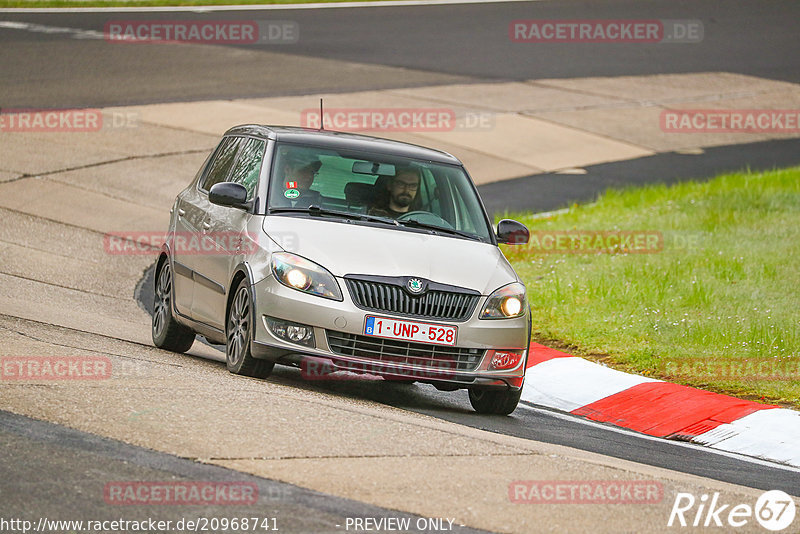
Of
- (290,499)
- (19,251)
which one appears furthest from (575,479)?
(19,251)

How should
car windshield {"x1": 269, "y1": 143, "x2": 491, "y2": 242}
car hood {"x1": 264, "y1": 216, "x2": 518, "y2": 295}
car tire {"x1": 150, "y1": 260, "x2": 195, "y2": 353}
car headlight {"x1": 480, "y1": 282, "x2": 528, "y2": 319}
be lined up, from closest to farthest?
car hood {"x1": 264, "y1": 216, "x2": 518, "y2": 295}, car headlight {"x1": 480, "y1": 282, "x2": 528, "y2": 319}, car windshield {"x1": 269, "y1": 143, "x2": 491, "y2": 242}, car tire {"x1": 150, "y1": 260, "x2": 195, "y2": 353}

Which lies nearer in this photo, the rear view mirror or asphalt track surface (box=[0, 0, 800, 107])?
the rear view mirror

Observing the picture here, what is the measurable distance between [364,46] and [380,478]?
992 inches

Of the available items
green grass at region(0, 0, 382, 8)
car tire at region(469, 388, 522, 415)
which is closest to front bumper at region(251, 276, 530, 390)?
car tire at region(469, 388, 522, 415)

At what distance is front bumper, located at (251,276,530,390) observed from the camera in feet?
26.5

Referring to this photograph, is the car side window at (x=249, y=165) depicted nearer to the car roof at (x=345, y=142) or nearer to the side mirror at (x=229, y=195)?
the car roof at (x=345, y=142)

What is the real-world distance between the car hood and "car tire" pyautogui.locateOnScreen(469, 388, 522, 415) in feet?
2.61

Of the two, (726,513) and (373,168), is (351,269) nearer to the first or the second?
(373,168)

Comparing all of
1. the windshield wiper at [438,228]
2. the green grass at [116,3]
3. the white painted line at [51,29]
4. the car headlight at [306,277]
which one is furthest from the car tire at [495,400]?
the green grass at [116,3]

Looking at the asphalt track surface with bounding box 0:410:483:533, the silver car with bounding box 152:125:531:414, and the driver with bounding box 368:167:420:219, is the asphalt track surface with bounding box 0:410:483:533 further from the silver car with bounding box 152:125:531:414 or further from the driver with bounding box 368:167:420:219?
the driver with bounding box 368:167:420:219

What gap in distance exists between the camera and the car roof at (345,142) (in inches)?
369

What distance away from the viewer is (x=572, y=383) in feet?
33.7

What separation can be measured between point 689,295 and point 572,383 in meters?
2.78

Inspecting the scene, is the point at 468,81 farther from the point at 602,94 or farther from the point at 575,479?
the point at 575,479
